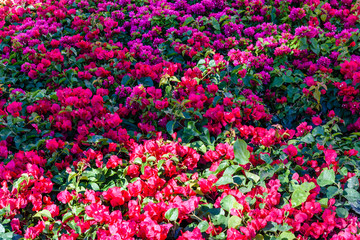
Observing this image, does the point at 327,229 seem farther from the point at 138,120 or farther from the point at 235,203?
the point at 138,120

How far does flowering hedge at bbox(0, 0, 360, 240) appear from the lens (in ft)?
5.91

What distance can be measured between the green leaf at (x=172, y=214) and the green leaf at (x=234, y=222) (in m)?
0.28

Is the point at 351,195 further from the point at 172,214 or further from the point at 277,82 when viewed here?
the point at 277,82

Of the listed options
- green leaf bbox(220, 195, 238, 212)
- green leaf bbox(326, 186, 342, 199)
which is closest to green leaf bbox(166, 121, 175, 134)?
green leaf bbox(220, 195, 238, 212)

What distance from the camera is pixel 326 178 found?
1938mm

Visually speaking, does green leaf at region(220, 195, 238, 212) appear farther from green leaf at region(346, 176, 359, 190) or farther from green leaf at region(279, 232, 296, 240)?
green leaf at region(346, 176, 359, 190)

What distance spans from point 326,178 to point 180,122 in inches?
43.7

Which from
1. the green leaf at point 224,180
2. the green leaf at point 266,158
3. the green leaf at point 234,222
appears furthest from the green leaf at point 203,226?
the green leaf at point 266,158

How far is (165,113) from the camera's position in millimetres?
2604

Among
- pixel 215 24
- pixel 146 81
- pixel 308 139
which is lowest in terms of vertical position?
pixel 308 139

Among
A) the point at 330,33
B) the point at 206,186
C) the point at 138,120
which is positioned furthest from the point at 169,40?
the point at 206,186

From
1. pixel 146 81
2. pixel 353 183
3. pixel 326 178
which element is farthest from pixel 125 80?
pixel 353 183

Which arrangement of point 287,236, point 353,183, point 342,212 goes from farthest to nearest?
point 353,183 → point 342,212 → point 287,236

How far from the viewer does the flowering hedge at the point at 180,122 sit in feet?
5.91
